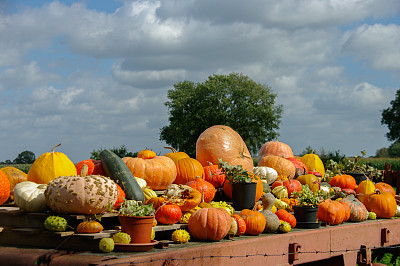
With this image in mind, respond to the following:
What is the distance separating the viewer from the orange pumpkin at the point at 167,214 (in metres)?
7.11

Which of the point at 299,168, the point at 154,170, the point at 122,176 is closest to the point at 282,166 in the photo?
the point at 299,168

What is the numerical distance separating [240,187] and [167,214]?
2.15 m

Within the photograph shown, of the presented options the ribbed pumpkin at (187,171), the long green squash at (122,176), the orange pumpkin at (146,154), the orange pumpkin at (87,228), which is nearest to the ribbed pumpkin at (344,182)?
the ribbed pumpkin at (187,171)

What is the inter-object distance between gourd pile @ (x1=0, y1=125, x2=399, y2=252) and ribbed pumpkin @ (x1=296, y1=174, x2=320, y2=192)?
30mm

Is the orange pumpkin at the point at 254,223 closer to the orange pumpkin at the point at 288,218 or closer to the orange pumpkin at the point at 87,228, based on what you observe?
the orange pumpkin at the point at 288,218

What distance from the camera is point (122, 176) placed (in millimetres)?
7883

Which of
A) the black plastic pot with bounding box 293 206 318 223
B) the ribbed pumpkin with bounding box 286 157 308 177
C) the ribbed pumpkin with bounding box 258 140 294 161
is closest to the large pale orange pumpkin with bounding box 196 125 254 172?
the ribbed pumpkin with bounding box 286 157 308 177

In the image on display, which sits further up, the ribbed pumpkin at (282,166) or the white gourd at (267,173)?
the ribbed pumpkin at (282,166)

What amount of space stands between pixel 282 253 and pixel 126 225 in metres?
2.63

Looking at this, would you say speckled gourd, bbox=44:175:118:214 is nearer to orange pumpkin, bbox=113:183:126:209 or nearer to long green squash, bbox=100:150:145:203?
orange pumpkin, bbox=113:183:126:209

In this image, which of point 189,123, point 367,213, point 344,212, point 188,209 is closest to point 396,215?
point 367,213

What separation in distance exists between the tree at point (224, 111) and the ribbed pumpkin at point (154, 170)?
112 feet

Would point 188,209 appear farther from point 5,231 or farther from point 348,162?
point 348,162

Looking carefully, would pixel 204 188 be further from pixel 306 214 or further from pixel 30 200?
pixel 30 200
